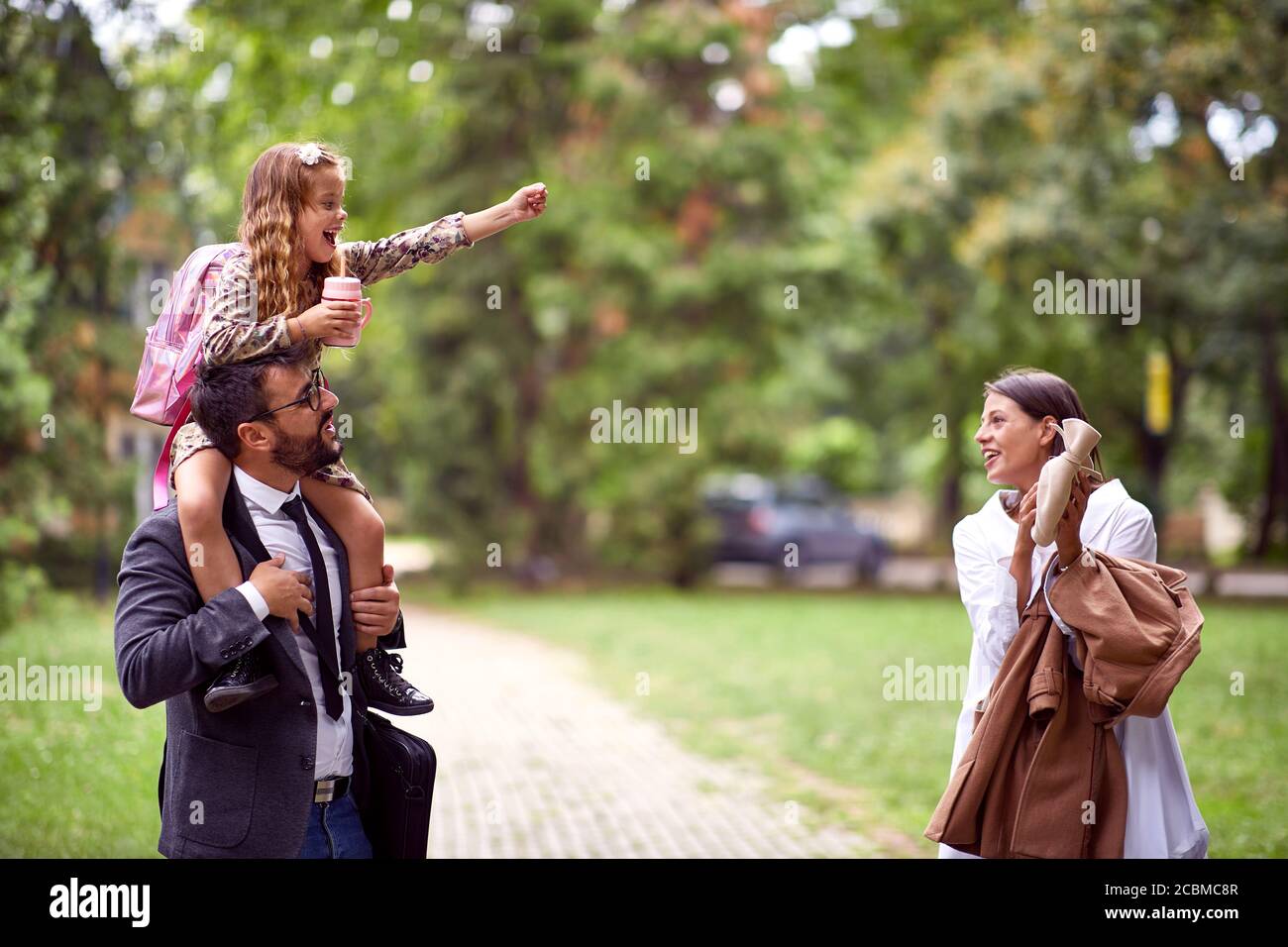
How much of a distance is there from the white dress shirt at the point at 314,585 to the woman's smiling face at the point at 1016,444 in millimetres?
1871

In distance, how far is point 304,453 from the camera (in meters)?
3.13

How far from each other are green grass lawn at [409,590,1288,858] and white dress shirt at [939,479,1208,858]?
138 inches

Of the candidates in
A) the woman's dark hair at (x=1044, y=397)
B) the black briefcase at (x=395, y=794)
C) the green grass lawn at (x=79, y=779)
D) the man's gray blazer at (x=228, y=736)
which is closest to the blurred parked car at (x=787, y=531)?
the green grass lawn at (x=79, y=779)

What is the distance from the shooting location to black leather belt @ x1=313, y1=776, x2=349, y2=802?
3.16 metres

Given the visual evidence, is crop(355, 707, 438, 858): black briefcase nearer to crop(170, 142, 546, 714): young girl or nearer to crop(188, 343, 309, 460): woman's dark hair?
crop(170, 142, 546, 714): young girl

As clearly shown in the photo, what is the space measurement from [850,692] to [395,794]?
388 inches

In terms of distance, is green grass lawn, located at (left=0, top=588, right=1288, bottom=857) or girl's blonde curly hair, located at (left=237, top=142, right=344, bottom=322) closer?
girl's blonde curly hair, located at (left=237, top=142, right=344, bottom=322)

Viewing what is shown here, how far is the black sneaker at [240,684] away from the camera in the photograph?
113 inches

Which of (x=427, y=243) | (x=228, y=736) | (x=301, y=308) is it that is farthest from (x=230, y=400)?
(x=427, y=243)

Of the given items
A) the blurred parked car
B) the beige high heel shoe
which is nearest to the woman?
the beige high heel shoe
